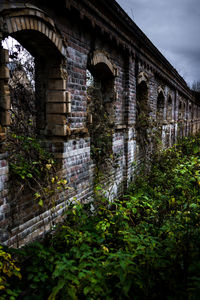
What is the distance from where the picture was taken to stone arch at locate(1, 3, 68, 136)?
10.5 ft

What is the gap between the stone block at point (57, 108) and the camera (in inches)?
145

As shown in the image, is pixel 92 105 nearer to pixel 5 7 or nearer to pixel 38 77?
pixel 38 77

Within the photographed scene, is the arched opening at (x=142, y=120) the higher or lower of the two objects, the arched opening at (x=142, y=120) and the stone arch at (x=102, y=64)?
the lower

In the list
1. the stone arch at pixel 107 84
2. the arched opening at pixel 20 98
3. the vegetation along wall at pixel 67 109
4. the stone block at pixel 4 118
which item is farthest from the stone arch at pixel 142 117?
the stone block at pixel 4 118

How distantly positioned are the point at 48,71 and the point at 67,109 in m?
0.66

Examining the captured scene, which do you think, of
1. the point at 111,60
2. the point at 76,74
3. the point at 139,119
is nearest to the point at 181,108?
the point at 139,119

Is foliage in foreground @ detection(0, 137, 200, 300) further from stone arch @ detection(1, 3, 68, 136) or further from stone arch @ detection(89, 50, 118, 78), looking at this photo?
stone arch @ detection(89, 50, 118, 78)

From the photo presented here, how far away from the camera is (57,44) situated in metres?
3.44

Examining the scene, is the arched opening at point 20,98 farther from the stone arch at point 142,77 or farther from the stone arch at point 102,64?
the stone arch at point 142,77

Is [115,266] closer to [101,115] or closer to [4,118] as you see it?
[4,118]

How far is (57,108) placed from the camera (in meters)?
3.71

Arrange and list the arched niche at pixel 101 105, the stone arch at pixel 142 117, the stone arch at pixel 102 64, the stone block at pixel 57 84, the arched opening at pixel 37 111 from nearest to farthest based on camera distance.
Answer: the arched opening at pixel 37 111
the stone block at pixel 57 84
the stone arch at pixel 102 64
the arched niche at pixel 101 105
the stone arch at pixel 142 117

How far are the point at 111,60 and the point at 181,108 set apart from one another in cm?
1264

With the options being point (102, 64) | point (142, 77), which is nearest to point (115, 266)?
point (102, 64)
